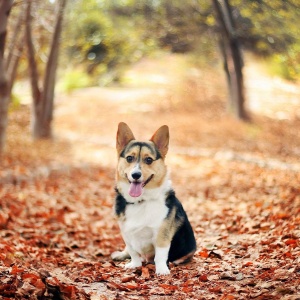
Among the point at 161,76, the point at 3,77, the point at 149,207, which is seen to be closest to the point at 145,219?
the point at 149,207

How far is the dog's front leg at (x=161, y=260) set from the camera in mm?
4996

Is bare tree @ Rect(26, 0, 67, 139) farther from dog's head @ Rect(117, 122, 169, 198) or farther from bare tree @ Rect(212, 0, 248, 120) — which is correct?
dog's head @ Rect(117, 122, 169, 198)

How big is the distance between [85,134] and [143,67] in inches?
559

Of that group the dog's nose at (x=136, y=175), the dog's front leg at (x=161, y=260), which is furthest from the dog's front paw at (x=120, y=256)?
the dog's nose at (x=136, y=175)

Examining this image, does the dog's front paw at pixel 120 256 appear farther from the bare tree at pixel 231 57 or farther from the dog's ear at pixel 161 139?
the bare tree at pixel 231 57

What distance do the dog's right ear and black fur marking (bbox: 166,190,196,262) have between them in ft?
2.42

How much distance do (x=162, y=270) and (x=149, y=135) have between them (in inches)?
540

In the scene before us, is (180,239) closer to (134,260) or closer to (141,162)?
(134,260)

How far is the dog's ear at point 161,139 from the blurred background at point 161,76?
6537 mm

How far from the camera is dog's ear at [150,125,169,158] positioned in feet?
17.2

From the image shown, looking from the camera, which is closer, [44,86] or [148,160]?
[148,160]

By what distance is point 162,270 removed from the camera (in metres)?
4.99

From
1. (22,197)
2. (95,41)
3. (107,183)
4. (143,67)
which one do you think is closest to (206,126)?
(95,41)

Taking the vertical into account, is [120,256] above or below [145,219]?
below
